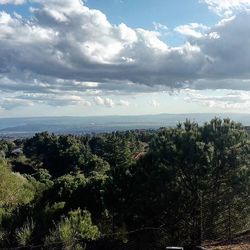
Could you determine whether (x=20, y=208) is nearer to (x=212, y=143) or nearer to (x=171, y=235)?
(x=171, y=235)

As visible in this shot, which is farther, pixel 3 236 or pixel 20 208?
pixel 20 208

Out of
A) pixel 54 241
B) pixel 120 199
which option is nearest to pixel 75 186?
pixel 120 199

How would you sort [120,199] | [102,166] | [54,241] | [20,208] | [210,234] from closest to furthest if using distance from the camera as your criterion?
[54,241] → [210,234] → [120,199] → [20,208] → [102,166]

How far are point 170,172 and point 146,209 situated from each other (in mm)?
2688

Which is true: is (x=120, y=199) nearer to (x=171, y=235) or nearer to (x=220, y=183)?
(x=171, y=235)

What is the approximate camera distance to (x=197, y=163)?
27234mm

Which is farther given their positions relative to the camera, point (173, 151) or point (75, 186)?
point (75, 186)

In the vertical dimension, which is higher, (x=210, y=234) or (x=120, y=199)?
(x=120, y=199)

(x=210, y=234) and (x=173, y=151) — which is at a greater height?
(x=173, y=151)

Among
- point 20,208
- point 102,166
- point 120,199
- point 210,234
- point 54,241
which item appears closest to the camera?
point 54,241

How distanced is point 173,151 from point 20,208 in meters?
11.7

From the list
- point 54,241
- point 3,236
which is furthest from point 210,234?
point 3,236

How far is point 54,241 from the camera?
908 inches

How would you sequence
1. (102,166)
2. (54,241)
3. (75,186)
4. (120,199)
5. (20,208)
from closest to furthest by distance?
1. (54,241)
2. (120,199)
3. (20,208)
4. (75,186)
5. (102,166)
